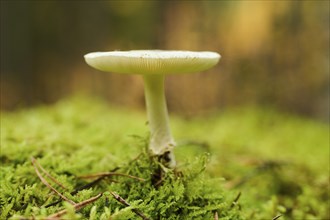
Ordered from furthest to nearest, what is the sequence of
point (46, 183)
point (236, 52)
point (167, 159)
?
point (236, 52) < point (167, 159) < point (46, 183)

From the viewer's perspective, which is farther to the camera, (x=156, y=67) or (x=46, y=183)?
(x=46, y=183)

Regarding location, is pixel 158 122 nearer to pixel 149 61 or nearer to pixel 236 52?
pixel 149 61

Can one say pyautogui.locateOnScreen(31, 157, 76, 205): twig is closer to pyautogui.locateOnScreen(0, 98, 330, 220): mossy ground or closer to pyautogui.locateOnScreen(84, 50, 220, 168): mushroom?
pyautogui.locateOnScreen(0, 98, 330, 220): mossy ground

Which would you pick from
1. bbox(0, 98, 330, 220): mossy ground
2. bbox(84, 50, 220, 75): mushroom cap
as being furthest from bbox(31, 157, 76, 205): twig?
bbox(84, 50, 220, 75): mushroom cap

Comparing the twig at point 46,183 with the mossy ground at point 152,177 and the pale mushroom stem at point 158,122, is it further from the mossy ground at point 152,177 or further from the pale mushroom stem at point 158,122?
the pale mushroom stem at point 158,122

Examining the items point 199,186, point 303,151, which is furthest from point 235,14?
point 199,186

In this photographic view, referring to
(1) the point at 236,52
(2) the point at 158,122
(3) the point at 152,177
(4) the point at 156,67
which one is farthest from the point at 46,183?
(1) the point at 236,52

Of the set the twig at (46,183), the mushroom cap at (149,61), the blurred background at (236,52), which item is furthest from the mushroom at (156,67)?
the blurred background at (236,52)
